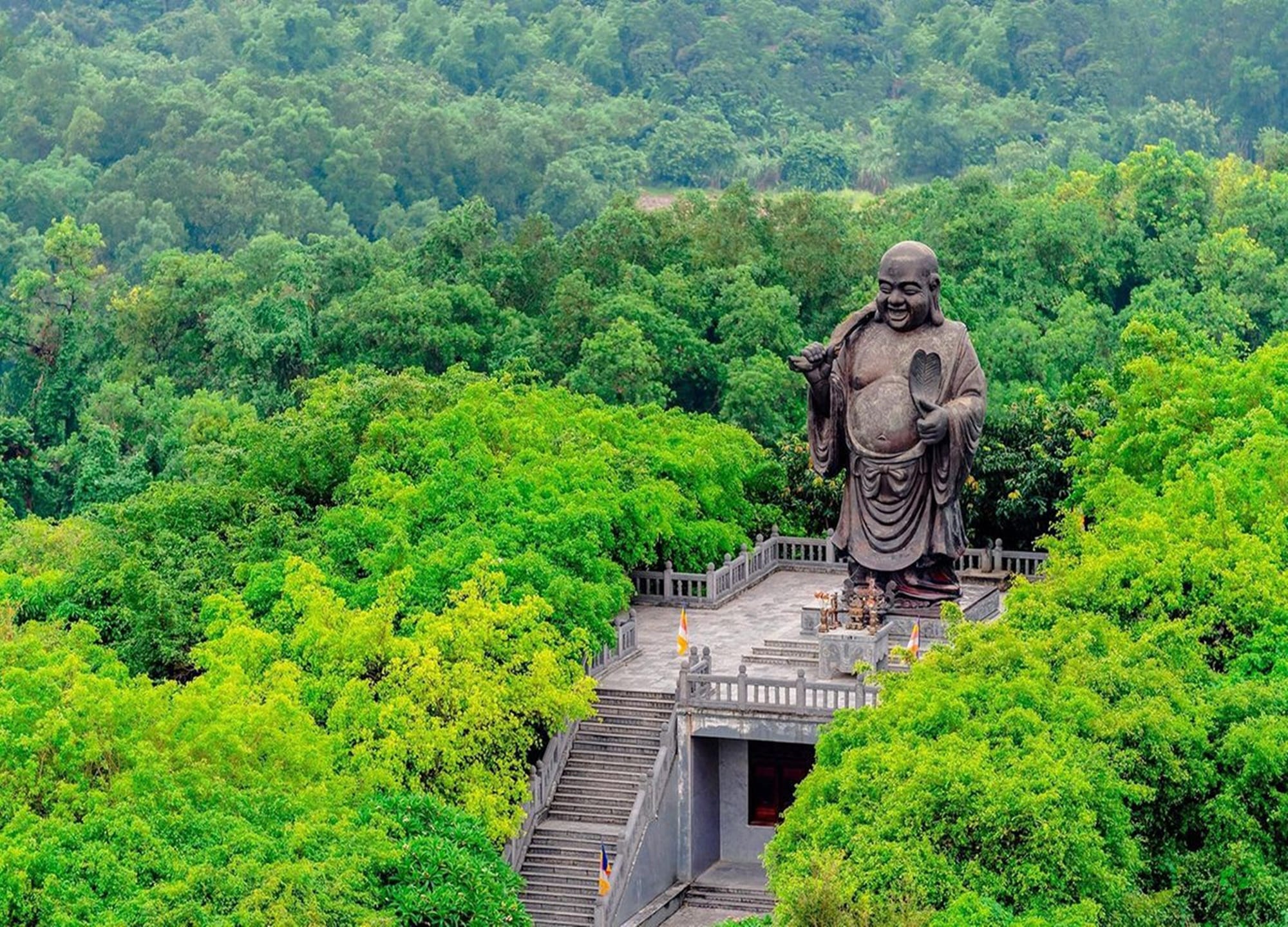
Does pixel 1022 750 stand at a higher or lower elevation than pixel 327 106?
lower

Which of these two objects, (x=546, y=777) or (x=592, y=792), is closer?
(x=546, y=777)

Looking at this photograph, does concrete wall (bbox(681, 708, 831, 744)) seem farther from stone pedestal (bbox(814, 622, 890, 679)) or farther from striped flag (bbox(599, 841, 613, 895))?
striped flag (bbox(599, 841, 613, 895))

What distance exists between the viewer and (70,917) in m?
35.8

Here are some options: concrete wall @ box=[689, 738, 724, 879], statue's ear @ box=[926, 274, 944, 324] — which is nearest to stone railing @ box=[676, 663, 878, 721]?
concrete wall @ box=[689, 738, 724, 879]

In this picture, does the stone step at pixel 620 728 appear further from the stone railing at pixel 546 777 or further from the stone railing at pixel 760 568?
the stone railing at pixel 760 568

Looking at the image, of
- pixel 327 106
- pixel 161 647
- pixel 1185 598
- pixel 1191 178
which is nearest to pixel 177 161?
pixel 327 106

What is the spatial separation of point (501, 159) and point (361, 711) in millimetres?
75994

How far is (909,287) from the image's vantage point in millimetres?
47594

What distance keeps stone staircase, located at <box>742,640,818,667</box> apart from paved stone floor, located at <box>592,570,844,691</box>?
0.23 metres

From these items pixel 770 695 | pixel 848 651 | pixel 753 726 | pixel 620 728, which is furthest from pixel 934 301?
pixel 620 728

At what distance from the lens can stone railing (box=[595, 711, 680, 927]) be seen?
143 feet

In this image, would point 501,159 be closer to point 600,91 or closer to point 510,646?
point 600,91

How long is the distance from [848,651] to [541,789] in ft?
16.8

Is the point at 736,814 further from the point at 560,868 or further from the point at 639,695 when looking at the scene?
the point at 560,868
